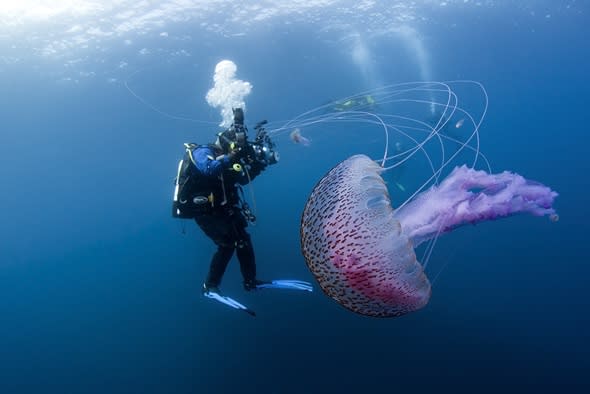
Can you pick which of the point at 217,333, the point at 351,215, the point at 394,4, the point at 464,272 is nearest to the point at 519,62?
the point at 394,4

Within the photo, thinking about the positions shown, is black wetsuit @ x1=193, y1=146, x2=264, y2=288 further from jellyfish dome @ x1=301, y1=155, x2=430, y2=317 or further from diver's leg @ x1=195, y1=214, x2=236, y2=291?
jellyfish dome @ x1=301, y1=155, x2=430, y2=317

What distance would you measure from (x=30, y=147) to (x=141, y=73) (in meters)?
17.5

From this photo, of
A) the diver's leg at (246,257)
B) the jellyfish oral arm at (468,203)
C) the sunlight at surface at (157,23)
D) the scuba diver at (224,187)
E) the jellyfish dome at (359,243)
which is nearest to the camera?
the jellyfish dome at (359,243)

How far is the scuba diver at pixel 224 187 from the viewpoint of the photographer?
178 inches

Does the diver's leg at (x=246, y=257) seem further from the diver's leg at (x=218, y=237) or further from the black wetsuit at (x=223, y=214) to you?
the diver's leg at (x=218, y=237)

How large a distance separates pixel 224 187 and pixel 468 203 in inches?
120

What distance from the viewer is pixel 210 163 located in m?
4.44

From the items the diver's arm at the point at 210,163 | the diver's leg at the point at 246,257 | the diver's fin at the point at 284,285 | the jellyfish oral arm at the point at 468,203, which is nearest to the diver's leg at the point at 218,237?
the diver's leg at the point at 246,257

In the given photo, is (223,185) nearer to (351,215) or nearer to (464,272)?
(351,215)

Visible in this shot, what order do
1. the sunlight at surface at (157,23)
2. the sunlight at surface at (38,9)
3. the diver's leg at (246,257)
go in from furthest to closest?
the sunlight at surface at (157,23)
the sunlight at surface at (38,9)
the diver's leg at (246,257)

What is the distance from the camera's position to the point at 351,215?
2.86 meters

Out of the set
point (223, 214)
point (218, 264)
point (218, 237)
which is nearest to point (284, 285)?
point (218, 264)

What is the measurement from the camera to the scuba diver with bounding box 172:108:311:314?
4.52 meters

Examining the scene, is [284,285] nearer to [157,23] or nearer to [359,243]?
[359,243]
